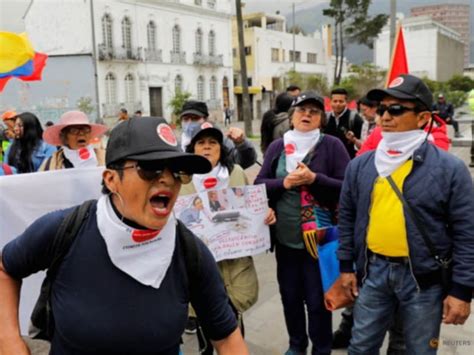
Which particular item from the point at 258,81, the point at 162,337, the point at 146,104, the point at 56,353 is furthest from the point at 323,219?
the point at 258,81

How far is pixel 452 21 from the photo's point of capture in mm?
163000

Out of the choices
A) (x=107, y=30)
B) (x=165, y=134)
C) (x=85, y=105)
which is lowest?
(x=165, y=134)

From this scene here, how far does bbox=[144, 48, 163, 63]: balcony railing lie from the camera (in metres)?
38.1

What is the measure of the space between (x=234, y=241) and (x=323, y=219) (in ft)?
1.99

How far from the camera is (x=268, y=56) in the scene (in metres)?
48.9

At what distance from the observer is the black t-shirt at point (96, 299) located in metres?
1.53

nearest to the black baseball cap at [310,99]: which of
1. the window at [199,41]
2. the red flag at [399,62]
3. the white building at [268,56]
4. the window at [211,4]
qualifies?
the red flag at [399,62]

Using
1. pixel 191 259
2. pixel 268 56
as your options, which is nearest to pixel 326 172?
pixel 191 259

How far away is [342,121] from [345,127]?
0.08 metres

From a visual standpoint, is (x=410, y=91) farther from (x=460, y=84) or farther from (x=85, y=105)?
(x=460, y=84)

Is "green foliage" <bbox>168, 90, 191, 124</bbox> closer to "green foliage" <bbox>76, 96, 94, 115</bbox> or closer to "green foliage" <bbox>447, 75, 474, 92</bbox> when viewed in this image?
"green foliage" <bbox>76, 96, 94, 115</bbox>

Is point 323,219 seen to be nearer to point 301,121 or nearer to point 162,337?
point 301,121

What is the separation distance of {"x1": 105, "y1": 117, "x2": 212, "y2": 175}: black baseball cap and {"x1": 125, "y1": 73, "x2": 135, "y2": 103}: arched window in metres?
36.6

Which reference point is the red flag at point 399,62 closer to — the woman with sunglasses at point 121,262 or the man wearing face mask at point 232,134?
the man wearing face mask at point 232,134
